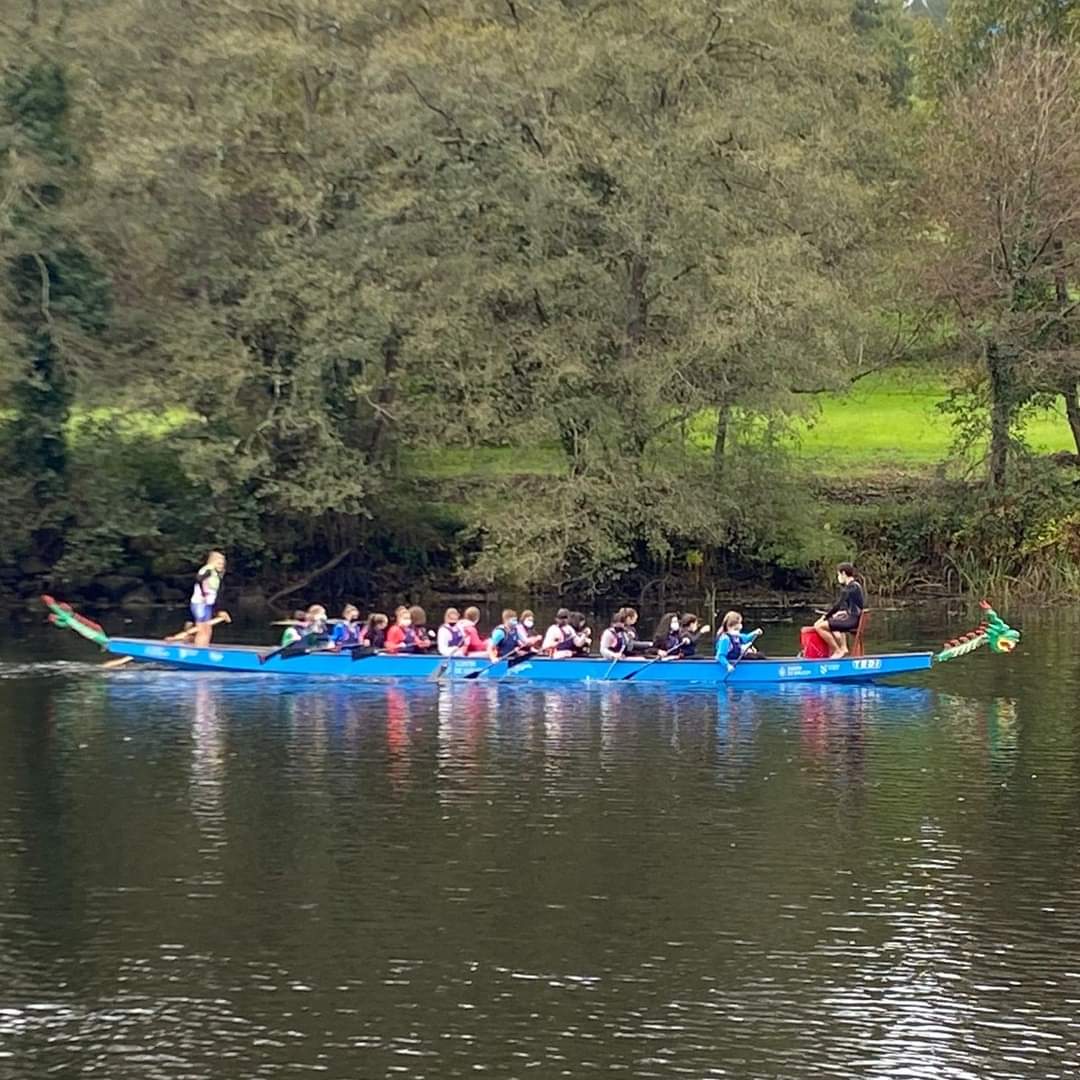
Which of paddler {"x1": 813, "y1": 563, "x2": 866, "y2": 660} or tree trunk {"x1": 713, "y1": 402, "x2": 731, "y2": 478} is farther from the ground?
tree trunk {"x1": 713, "y1": 402, "x2": 731, "y2": 478}

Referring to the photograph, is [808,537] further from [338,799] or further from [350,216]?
[338,799]

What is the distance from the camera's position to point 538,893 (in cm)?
1677

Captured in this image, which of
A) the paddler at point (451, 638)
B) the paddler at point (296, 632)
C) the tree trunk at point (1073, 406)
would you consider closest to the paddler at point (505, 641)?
the paddler at point (451, 638)

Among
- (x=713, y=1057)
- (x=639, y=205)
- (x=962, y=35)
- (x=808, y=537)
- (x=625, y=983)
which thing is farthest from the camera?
(x=962, y=35)

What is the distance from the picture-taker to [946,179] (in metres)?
45.4

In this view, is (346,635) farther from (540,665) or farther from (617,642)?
(617,642)

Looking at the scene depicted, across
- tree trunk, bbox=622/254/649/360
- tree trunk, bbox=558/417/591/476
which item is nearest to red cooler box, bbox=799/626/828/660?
tree trunk, bbox=558/417/591/476

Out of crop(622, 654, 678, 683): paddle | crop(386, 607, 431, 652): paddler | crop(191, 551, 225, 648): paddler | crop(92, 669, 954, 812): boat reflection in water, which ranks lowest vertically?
crop(92, 669, 954, 812): boat reflection in water

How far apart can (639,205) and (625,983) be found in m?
28.6

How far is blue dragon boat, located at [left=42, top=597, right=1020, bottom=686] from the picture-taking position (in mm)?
29953

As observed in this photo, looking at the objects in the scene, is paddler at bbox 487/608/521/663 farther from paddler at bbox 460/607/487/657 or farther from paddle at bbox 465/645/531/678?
paddler at bbox 460/607/487/657

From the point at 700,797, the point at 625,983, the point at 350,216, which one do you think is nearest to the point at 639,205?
Answer: the point at 350,216

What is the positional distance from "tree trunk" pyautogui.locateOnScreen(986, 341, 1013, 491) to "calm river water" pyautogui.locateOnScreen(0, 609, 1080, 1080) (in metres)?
18.6

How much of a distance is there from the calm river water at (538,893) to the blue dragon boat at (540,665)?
238 cm
